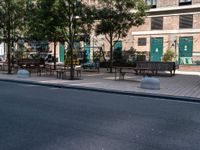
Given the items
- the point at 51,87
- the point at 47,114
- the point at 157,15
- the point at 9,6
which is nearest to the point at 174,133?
the point at 47,114

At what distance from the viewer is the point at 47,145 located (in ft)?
18.2

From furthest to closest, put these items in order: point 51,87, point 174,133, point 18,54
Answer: point 18,54 → point 51,87 → point 174,133

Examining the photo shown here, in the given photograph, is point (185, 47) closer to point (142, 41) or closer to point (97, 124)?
point (142, 41)

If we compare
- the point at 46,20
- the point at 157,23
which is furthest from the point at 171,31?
the point at 46,20

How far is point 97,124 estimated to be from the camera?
23.5 ft

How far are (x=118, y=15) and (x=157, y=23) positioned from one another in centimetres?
1365

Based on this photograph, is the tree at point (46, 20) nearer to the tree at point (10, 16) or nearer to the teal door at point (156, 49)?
the tree at point (10, 16)

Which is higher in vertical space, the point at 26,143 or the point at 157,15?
the point at 157,15

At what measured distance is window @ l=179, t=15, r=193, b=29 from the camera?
3136cm

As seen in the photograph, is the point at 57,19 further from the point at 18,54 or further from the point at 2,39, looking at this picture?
the point at 18,54

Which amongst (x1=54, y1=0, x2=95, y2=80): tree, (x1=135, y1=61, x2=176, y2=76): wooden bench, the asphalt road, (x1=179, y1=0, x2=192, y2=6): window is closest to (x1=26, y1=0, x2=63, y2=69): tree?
(x1=54, y1=0, x2=95, y2=80): tree

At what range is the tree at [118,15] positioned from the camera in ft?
68.9

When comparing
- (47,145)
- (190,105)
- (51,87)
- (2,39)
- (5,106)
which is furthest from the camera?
(2,39)

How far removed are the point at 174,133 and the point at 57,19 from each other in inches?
507
